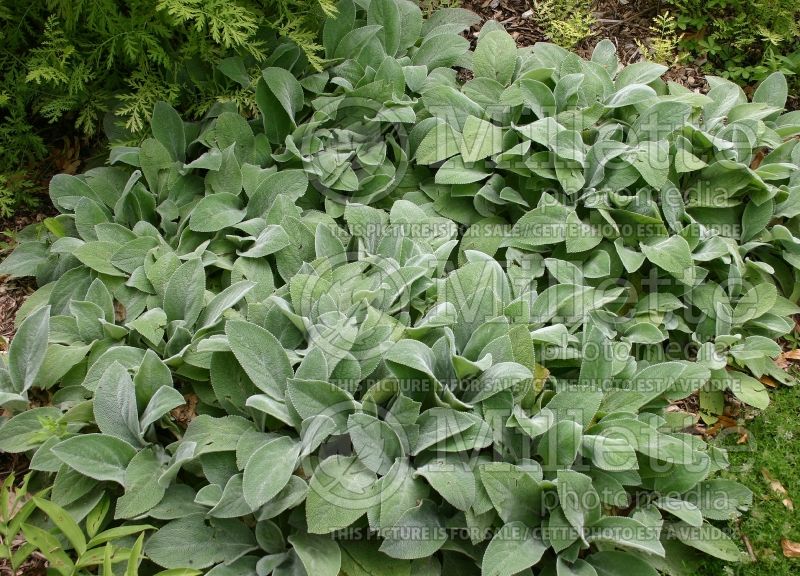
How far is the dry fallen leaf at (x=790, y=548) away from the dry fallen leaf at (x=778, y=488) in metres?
0.17

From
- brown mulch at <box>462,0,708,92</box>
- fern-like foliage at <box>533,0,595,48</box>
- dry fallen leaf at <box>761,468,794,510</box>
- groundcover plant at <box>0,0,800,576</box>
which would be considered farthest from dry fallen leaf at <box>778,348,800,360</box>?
fern-like foliage at <box>533,0,595,48</box>

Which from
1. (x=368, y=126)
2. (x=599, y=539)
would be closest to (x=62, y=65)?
(x=368, y=126)

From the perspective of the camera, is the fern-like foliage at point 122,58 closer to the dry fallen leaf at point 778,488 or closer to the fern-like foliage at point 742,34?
the fern-like foliage at point 742,34

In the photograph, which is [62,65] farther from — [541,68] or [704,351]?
[704,351]

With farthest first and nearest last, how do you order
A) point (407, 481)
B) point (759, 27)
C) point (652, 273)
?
point (759, 27) → point (652, 273) → point (407, 481)

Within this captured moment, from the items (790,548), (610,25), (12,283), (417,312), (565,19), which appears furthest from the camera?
(610,25)

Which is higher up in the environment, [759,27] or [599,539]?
[759,27]

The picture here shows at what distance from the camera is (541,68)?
3873mm

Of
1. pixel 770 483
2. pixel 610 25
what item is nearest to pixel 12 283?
pixel 770 483

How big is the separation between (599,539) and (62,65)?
3.14 metres

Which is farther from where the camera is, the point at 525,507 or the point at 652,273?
the point at 652,273

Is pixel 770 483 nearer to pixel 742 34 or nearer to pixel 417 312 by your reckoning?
pixel 417 312

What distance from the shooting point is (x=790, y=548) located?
305 cm

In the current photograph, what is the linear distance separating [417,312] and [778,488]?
1813 millimetres
